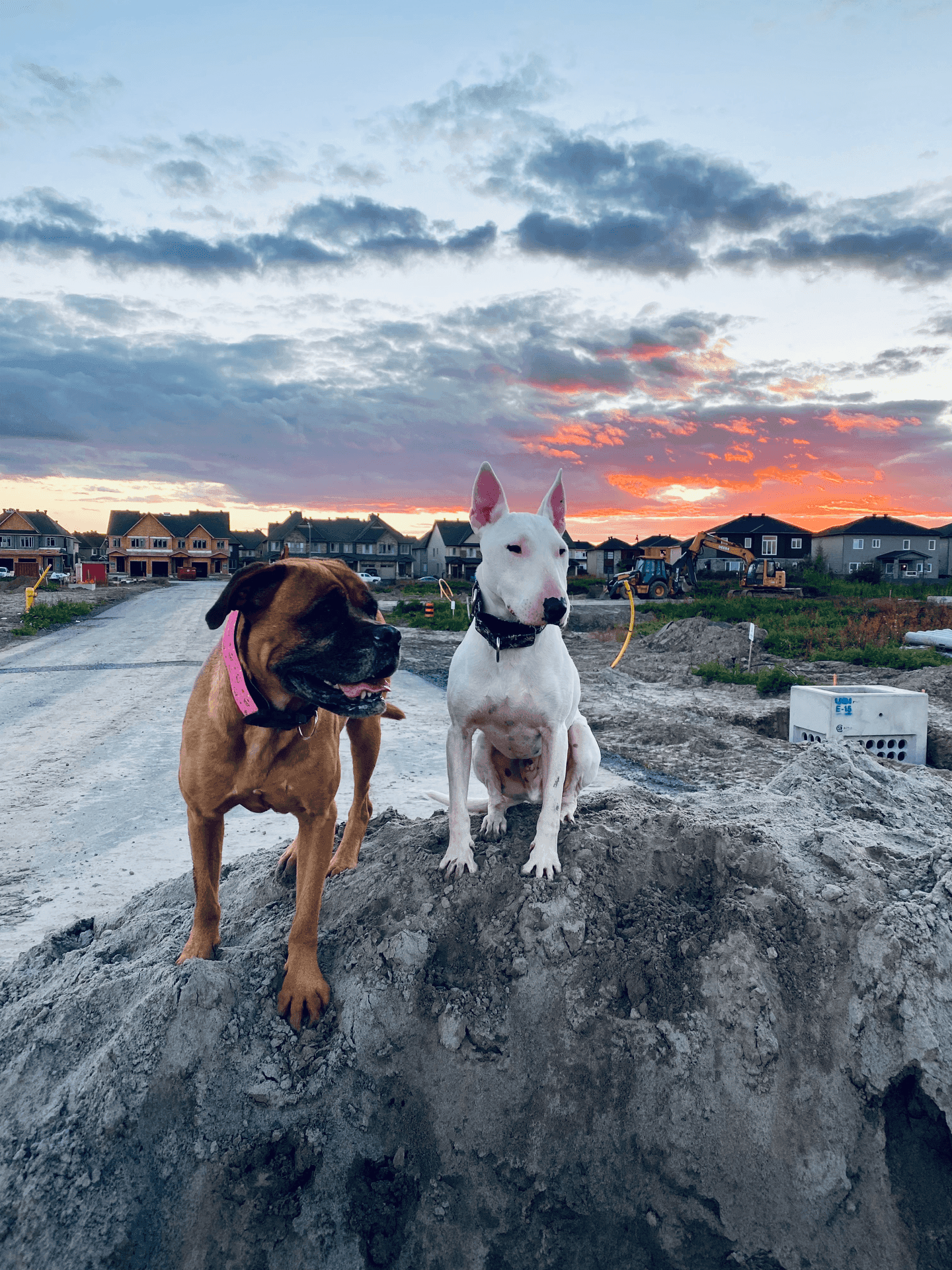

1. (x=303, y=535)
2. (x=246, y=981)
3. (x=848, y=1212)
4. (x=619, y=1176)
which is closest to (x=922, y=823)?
(x=848, y=1212)

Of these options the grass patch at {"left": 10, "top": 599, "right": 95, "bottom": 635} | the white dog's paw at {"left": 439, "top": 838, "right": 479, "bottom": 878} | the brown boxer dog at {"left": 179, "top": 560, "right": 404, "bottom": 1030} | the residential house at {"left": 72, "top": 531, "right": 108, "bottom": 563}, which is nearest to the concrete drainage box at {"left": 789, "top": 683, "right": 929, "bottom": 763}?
the white dog's paw at {"left": 439, "top": 838, "right": 479, "bottom": 878}

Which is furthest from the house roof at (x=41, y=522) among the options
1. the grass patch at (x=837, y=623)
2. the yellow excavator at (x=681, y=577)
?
the grass patch at (x=837, y=623)

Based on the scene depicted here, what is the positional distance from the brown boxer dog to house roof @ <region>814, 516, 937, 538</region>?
78.8m

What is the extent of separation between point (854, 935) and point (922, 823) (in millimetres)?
1975

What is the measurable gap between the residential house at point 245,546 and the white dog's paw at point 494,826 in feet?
248

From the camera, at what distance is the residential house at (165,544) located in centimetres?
7588

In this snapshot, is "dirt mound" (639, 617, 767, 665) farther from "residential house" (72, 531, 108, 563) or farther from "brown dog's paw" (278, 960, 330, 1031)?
"residential house" (72, 531, 108, 563)

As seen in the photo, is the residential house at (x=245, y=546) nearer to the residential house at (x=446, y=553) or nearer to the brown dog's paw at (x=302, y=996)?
the residential house at (x=446, y=553)

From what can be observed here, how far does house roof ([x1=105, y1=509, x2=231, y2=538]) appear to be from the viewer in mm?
77938

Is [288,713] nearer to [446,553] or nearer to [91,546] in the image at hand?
[446,553]

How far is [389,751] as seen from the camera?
26.6ft

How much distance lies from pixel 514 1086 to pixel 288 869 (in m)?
1.59

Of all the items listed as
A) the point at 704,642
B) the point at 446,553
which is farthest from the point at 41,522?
the point at 704,642

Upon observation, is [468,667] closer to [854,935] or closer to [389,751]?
[854,935]
